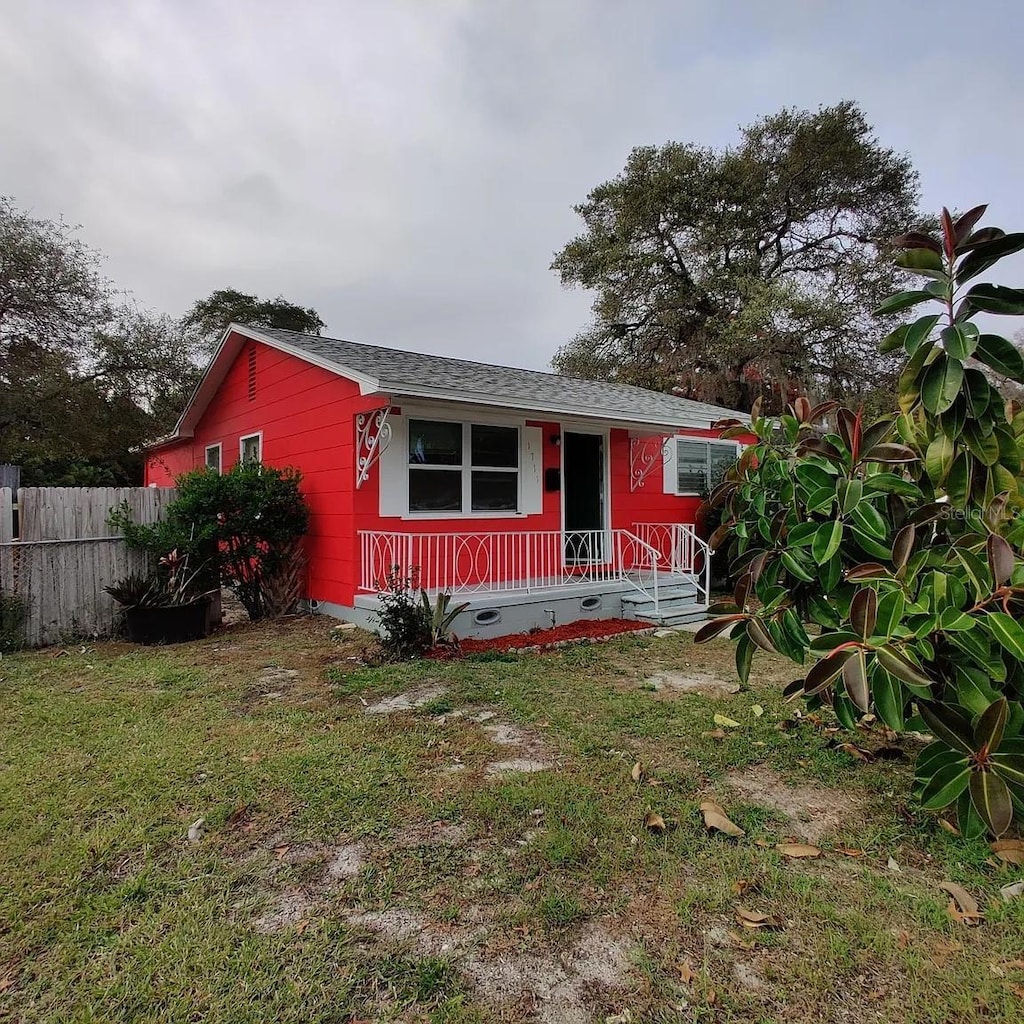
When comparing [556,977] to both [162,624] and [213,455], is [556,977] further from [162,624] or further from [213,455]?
[213,455]

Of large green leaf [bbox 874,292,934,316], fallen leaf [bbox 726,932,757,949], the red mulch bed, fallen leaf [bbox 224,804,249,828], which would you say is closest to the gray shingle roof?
the red mulch bed

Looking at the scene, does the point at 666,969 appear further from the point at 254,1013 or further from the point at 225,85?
the point at 225,85

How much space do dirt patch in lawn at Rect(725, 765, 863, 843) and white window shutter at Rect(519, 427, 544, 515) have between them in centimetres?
515

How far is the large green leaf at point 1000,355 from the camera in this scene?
85.3 inches

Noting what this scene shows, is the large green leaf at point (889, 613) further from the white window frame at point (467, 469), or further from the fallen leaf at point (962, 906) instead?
the white window frame at point (467, 469)

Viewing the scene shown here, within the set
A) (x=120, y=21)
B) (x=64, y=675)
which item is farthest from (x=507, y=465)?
(x=120, y=21)

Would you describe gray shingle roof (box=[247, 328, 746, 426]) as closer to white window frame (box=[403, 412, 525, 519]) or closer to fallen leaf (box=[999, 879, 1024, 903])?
white window frame (box=[403, 412, 525, 519])

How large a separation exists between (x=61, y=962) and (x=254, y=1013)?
0.71 metres

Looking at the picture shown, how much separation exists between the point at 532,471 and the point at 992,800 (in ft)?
20.8

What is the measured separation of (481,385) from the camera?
23.7ft

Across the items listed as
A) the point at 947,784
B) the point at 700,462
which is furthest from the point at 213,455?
the point at 947,784

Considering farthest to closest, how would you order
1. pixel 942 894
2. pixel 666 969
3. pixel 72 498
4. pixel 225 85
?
pixel 225 85
pixel 72 498
pixel 942 894
pixel 666 969

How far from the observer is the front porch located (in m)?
6.55

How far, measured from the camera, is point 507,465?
306 inches
